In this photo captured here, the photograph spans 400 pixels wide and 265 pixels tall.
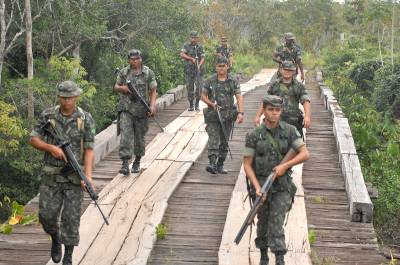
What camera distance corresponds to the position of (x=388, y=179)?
11.9 m

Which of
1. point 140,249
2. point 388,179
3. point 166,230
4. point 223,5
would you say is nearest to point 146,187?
point 166,230

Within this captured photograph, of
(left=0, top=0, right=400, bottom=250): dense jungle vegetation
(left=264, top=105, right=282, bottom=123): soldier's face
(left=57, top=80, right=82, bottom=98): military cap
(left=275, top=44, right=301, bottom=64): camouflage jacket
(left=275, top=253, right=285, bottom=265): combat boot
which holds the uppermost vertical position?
(left=57, top=80, right=82, bottom=98): military cap

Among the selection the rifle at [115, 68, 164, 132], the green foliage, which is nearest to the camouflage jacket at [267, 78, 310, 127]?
the rifle at [115, 68, 164, 132]

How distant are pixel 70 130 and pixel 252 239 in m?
2.38

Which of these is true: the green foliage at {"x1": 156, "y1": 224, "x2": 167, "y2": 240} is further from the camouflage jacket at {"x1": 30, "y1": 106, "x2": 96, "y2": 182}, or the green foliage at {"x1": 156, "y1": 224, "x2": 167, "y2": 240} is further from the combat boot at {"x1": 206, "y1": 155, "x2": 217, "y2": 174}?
the combat boot at {"x1": 206, "y1": 155, "x2": 217, "y2": 174}

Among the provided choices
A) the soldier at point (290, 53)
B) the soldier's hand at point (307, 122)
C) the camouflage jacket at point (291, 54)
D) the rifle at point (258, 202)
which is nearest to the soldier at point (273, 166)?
the rifle at point (258, 202)

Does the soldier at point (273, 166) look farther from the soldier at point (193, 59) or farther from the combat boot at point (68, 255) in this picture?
the soldier at point (193, 59)

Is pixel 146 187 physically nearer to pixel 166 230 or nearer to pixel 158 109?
pixel 166 230

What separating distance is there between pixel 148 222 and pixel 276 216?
203 centimetres

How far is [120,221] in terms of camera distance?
755cm

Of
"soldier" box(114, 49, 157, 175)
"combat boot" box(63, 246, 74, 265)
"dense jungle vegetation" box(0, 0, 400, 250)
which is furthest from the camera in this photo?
"dense jungle vegetation" box(0, 0, 400, 250)

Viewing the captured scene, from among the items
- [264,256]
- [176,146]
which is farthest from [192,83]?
[264,256]

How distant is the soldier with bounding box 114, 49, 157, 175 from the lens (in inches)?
365

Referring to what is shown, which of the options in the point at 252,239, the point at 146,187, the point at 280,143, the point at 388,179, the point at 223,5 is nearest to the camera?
the point at 280,143
